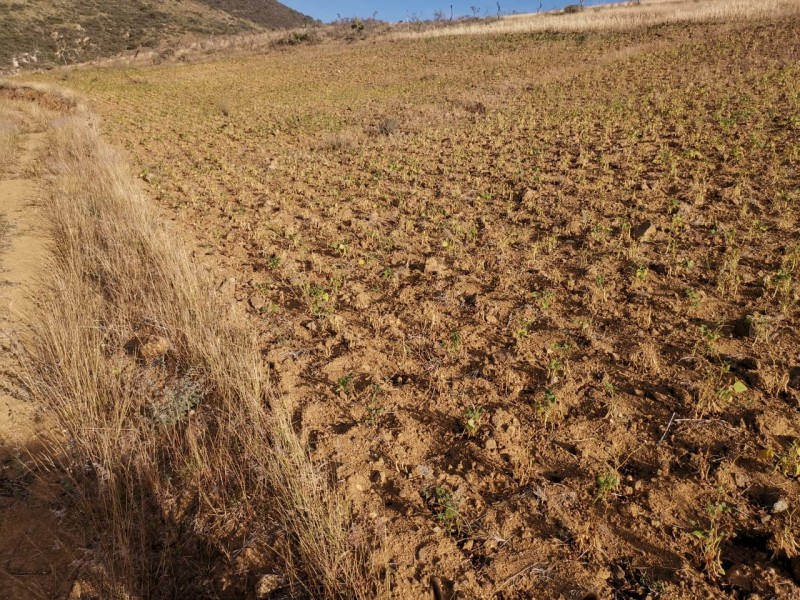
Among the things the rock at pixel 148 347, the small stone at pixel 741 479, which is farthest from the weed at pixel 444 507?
the rock at pixel 148 347

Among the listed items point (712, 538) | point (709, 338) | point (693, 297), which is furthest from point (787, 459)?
point (693, 297)

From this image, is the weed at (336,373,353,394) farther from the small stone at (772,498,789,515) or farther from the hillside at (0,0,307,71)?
the hillside at (0,0,307,71)

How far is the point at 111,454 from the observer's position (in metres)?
2.73

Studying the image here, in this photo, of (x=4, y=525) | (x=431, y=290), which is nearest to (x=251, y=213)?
(x=431, y=290)

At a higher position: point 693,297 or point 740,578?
point 693,297

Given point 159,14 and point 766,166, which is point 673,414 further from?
point 159,14

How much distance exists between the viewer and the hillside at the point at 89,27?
39906 millimetres

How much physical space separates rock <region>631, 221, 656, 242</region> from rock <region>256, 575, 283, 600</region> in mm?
5127

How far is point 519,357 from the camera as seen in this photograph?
3.66 m

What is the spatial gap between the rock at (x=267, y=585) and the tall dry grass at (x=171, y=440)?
3.7 inches


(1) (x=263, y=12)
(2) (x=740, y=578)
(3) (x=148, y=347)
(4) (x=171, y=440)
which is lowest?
(2) (x=740, y=578)

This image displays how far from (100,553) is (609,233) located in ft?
18.9

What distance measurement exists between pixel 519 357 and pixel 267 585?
2414mm

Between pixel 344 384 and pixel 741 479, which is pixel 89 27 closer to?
pixel 344 384
